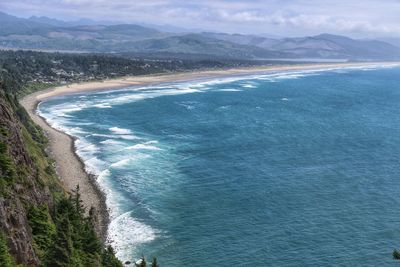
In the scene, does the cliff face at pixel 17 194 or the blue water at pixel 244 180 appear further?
the blue water at pixel 244 180

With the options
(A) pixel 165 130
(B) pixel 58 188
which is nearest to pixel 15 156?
(B) pixel 58 188

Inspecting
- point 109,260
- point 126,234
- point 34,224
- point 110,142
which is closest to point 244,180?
point 126,234

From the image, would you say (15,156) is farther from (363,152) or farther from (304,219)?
(363,152)

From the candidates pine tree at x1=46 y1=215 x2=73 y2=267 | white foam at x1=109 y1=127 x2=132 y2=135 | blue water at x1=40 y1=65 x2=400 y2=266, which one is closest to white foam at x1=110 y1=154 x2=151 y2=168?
blue water at x1=40 y1=65 x2=400 y2=266

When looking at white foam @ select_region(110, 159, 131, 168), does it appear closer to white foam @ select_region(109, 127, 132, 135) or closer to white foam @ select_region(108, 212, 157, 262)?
white foam @ select_region(108, 212, 157, 262)

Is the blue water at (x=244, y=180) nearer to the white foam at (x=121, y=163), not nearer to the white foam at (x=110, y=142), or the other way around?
the white foam at (x=121, y=163)

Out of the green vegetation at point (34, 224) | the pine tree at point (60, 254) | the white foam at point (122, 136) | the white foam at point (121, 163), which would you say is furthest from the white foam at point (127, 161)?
the pine tree at point (60, 254)

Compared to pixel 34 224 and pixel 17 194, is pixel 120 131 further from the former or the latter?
pixel 17 194
